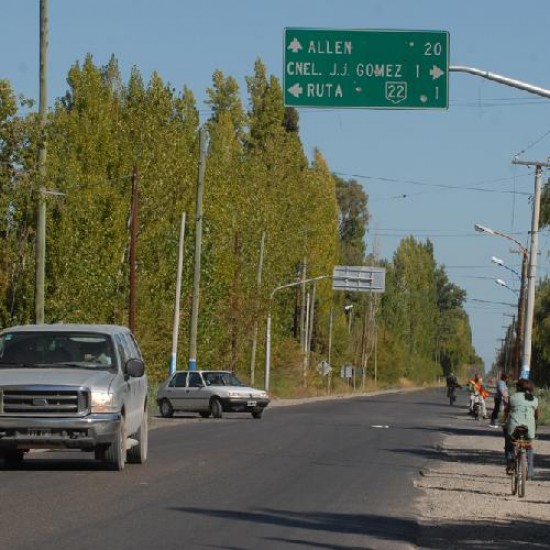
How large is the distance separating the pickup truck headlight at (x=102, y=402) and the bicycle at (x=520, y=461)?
5.55 meters

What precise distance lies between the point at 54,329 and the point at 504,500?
673cm

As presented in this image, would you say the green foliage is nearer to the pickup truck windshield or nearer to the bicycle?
the pickup truck windshield

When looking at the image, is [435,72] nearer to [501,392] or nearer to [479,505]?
[479,505]

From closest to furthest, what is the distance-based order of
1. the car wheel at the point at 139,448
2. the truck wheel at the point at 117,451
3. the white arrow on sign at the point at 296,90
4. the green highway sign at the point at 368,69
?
the truck wheel at the point at 117,451, the car wheel at the point at 139,448, the green highway sign at the point at 368,69, the white arrow on sign at the point at 296,90

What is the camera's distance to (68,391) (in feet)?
66.5

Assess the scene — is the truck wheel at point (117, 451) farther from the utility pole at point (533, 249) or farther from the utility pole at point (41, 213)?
the utility pole at point (533, 249)

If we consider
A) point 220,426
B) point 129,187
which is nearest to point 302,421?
point 220,426

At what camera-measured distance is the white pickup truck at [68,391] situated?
2022cm

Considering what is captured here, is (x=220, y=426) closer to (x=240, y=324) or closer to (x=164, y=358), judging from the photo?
(x=164, y=358)

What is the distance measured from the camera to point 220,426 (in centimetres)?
3978

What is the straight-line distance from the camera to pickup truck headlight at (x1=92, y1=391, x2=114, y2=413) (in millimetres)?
20391

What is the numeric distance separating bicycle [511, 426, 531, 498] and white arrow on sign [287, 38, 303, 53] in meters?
6.86

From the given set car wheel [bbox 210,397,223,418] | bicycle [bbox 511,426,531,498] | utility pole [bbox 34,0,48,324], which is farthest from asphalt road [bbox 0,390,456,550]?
car wheel [bbox 210,397,223,418]

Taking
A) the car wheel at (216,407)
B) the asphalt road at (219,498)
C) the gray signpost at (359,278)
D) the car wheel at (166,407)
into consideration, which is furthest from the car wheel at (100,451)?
the gray signpost at (359,278)
